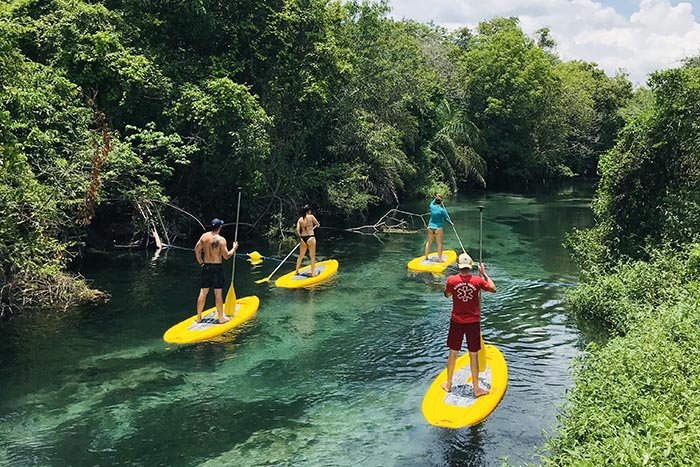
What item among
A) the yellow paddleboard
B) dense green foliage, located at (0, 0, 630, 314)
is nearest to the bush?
the yellow paddleboard

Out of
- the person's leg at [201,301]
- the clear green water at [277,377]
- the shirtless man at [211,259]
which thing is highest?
the shirtless man at [211,259]

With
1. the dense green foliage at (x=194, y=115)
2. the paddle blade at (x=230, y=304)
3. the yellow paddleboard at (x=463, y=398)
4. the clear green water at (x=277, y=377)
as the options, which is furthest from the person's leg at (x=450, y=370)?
the dense green foliage at (x=194, y=115)

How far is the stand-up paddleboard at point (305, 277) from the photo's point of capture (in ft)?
46.9

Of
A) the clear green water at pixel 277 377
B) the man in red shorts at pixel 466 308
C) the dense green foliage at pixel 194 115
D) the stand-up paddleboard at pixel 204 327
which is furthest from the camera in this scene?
the dense green foliage at pixel 194 115

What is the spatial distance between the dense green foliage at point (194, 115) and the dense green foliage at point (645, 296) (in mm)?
8777

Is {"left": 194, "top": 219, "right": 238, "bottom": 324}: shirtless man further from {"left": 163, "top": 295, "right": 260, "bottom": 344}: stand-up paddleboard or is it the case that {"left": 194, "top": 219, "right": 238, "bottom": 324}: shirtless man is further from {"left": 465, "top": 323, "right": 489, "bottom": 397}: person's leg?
{"left": 465, "top": 323, "right": 489, "bottom": 397}: person's leg

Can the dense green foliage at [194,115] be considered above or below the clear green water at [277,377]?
above

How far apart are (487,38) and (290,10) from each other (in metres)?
27.7

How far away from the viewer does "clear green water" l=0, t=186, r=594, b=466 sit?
696 cm

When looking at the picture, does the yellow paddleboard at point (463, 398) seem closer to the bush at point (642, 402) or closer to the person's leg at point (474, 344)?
the person's leg at point (474, 344)

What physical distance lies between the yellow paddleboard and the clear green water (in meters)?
0.17

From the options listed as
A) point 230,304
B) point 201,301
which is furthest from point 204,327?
point 230,304

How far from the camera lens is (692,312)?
756cm

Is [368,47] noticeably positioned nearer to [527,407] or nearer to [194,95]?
[194,95]
